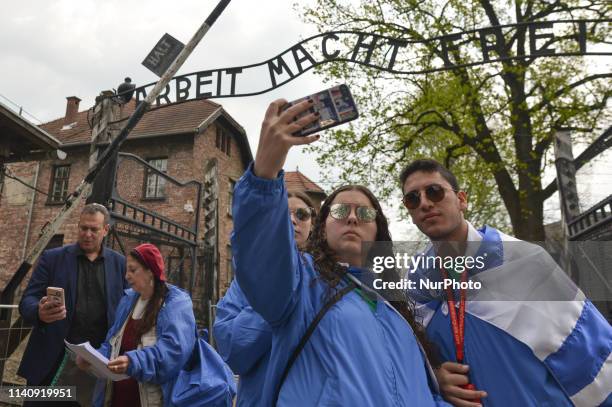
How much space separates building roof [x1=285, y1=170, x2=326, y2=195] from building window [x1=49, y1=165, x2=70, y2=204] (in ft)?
48.6

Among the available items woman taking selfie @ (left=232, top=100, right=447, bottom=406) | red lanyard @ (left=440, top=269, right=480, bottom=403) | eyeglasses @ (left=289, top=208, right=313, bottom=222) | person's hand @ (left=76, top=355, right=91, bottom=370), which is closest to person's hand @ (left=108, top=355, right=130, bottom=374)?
person's hand @ (left=76, top=355, right=91, bottom=370)

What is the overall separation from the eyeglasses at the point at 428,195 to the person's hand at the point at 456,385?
27.3 inches

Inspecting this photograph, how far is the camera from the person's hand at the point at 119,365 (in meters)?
2.63

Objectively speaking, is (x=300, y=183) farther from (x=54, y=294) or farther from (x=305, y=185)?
(x=54, y=294)

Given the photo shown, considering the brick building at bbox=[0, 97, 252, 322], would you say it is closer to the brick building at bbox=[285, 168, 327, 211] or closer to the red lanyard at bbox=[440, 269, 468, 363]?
the brick building at bbox=[285, 168, 327, 211]

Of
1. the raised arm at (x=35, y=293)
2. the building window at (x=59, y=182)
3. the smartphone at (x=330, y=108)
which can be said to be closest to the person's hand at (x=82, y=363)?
the raised arm at (x=35, y=293)

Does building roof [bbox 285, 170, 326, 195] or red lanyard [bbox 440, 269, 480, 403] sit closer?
red lanyard [bbox 440, 269, 480, 403]

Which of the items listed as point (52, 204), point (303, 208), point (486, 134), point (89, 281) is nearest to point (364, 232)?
point (303, 208)

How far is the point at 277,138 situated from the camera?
1164 mm

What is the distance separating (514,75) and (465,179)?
13.3 ft

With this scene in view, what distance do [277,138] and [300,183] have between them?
3077 centimetres

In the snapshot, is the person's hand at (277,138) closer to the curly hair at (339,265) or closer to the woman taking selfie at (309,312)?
the woman taking selfie at (309,312)

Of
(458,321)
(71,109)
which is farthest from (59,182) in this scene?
(458,321)

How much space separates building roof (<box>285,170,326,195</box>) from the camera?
102ft
